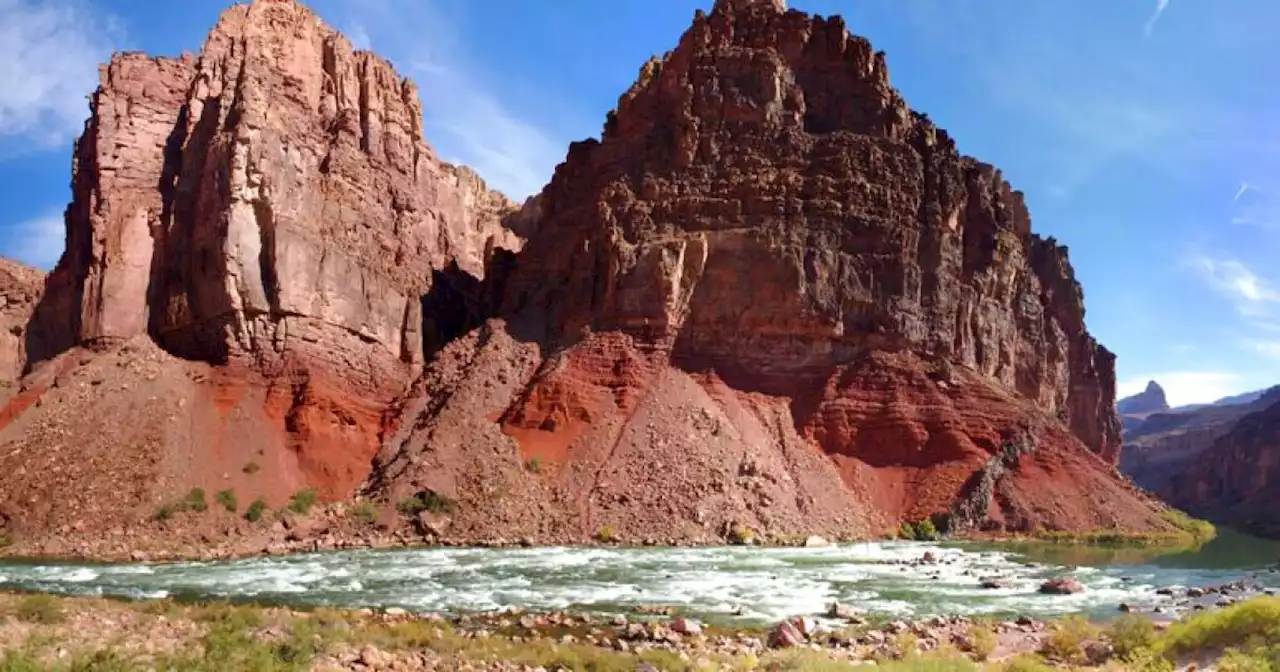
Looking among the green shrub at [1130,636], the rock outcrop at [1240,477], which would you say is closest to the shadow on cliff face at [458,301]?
the green shrub at [1130,636]

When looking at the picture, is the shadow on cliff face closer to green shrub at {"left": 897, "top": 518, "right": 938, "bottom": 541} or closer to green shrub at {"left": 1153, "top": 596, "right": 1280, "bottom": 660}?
green shrub at {"left": 897, "top": 518, "right": 938, "bottom": 541}

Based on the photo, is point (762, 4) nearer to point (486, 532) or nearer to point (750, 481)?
point (750, 481)

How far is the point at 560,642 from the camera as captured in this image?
20.8 m

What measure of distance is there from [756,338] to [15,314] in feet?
171

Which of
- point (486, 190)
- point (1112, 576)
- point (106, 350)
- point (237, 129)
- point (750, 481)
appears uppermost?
point (486, 190)

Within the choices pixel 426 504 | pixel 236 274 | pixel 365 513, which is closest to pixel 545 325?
pixel 236 274

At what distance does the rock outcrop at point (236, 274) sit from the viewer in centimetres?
5225

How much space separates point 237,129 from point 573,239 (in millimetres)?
25050

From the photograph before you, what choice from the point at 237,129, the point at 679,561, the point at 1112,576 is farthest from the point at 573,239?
the point at 1112,576

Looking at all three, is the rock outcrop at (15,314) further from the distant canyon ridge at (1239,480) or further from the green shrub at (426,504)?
the distant canyon ridge at (1239,480)

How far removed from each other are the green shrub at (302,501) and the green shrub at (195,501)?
14.0ft

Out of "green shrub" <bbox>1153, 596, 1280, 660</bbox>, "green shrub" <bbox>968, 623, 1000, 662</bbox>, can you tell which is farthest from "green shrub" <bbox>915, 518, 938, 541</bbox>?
"green shrub" <bbox>1153, 596, 1280, 660</bbox>

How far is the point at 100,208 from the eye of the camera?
61.3m

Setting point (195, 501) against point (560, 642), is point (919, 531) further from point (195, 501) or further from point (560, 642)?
point (560, 642)
